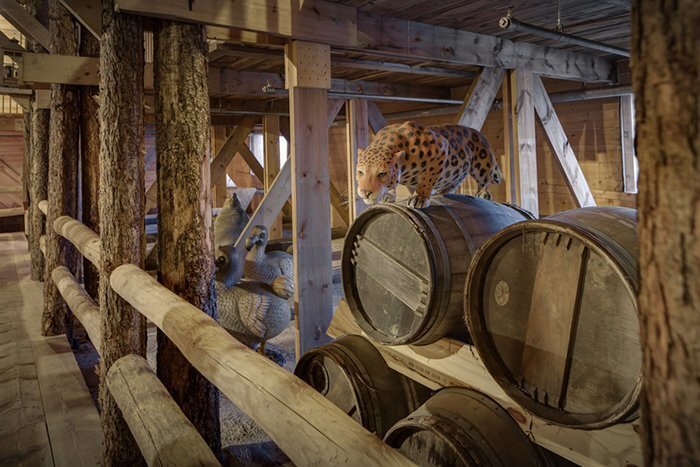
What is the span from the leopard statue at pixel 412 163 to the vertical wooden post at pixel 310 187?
2.59 feet

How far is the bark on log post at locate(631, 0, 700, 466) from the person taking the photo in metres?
0.58

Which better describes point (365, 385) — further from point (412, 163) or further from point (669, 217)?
point (669, 217)

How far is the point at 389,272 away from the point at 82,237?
250cm

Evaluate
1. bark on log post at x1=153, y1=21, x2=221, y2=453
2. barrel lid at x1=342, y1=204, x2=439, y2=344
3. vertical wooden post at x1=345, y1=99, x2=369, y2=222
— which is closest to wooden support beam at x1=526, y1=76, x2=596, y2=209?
vertical wooden post at x1=345, y1=99, x2=369, y2=222

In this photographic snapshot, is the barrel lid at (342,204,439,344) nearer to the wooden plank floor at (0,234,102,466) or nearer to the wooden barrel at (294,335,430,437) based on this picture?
the wooden barrel at (294,335,430,437)

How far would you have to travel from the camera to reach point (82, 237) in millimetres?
3621

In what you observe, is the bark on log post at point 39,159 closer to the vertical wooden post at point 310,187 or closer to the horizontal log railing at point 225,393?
the horizontal log railing at point 225,393

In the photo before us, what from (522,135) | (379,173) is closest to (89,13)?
(379,173)

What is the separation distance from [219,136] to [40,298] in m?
4.87

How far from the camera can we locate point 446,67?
5023 millimetres

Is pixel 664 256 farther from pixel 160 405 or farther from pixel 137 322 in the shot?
pixel 137 322

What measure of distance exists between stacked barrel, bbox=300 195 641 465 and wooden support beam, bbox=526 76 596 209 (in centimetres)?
251

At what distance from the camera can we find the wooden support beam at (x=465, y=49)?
11.0 ft

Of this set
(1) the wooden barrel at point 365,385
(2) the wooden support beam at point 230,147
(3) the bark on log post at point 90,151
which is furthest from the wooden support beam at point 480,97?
(2) the wooden support beam at point 230,147
